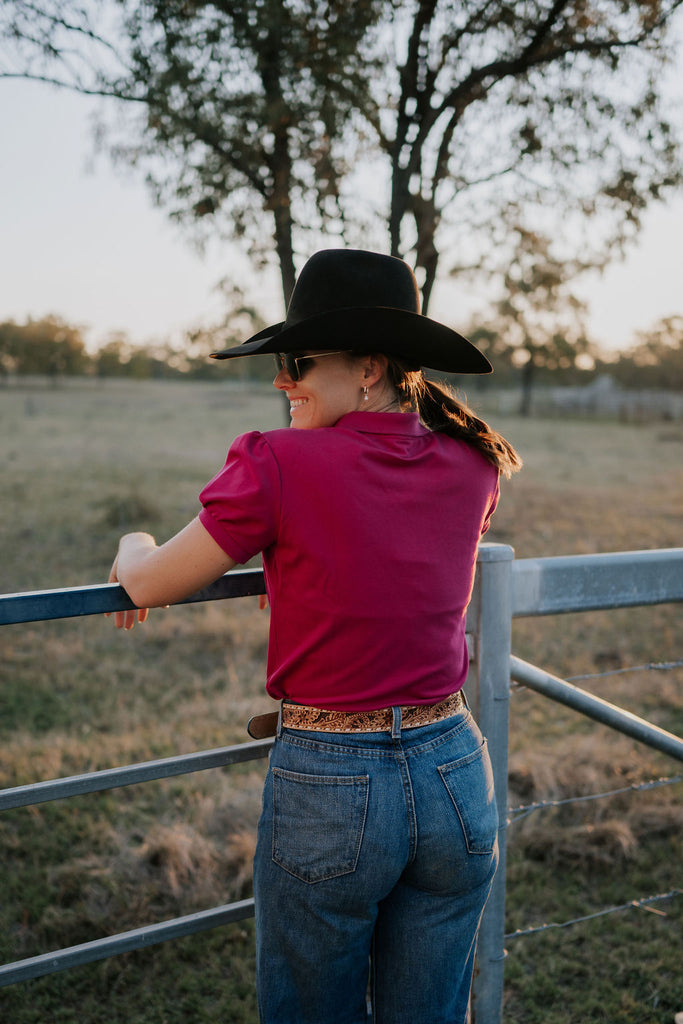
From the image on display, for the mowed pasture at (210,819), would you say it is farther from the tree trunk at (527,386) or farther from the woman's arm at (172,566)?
the tree trunk at (527,386)

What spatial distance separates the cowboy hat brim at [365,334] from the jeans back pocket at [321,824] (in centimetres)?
71

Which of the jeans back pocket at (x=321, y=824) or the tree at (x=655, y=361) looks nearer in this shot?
the jeans back pocket at (x=321, y=824)

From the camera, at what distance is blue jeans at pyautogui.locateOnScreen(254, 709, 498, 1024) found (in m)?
1.32

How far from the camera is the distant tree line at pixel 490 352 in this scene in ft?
154

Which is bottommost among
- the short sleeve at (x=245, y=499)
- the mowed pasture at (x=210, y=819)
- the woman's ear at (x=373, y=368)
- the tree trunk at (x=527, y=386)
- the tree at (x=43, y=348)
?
the mowed pasture at (x=210, y=819)

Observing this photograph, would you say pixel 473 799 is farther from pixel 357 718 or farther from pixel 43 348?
pixel 43 348

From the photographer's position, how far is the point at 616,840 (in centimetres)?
349

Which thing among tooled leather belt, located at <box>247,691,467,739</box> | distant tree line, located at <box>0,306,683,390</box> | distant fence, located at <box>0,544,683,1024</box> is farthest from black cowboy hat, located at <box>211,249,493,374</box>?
distant tree line, located at <box>0,306,683,390</box>

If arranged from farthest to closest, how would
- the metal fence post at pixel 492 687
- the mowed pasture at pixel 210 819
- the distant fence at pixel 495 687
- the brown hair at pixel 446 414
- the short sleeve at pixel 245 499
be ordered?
the mowed pasture at pixel 210 819 < the metal fence post at pixel 492 687 < the distant fence at pixel 495 687 < the brown hair at pixel 446 414 < the short sleeve at pixel 245 499

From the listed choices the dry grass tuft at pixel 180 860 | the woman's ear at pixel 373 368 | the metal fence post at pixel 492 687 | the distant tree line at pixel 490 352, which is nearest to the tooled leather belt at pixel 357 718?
the metal fence post at pixel 492 687

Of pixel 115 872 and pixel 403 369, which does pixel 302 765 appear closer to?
pixel 403 369

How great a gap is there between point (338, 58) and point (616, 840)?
4.17 m

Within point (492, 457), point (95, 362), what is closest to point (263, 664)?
point (492, 457)

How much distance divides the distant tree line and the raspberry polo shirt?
26.3 metres
